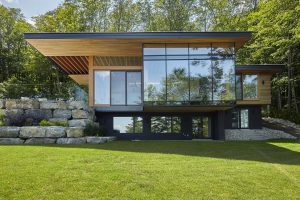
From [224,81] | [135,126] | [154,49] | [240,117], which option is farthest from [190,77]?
[240,117]

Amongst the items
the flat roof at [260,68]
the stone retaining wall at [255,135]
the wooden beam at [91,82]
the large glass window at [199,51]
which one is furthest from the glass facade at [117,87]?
the flat roof at [260,68]

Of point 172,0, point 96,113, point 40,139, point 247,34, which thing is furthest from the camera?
point 172,0

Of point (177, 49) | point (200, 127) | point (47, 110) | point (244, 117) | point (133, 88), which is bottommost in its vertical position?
point (200, 127)

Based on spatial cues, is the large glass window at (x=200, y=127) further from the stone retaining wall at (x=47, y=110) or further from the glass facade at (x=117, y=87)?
the stone retaining wall at (x=47, y=110)

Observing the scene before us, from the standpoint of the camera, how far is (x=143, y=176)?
268 inches

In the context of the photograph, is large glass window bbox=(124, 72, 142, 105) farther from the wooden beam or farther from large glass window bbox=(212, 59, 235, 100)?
large glass window bbox=(212, 59, 235, 100)

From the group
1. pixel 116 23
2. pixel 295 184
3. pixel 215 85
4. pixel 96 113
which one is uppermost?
pixel 116 23

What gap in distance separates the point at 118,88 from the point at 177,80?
3.91 meters

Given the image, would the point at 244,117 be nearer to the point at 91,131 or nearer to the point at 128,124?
the point at 128,124

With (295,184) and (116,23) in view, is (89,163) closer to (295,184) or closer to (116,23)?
(295,184)

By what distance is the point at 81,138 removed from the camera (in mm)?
13602

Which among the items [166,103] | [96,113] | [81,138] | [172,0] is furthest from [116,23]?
[81,138]

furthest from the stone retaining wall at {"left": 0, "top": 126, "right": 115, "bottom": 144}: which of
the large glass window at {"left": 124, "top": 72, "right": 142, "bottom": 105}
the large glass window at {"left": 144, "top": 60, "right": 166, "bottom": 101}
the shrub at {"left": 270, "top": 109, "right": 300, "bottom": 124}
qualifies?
the shrub at {"left": 270, "top": 109, "right": 300, "bottom": 124}

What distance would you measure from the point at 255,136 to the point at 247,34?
24.0 ft
